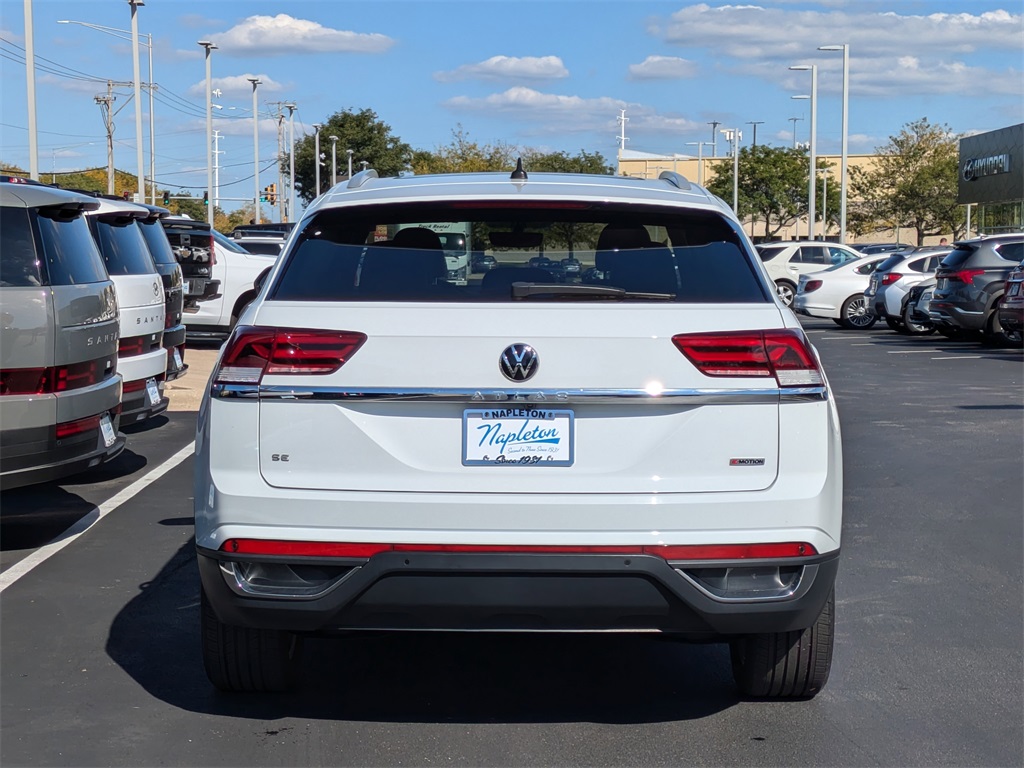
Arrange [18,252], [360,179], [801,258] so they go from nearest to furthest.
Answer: [360,179] < [18,252] < [801,258]

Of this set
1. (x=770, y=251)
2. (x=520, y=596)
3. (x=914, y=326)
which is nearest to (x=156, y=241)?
(x=520, y=596)

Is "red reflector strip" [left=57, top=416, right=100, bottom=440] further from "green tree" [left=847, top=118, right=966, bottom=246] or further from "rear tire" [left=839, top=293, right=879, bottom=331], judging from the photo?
"green tree" [left=847, top=118, right=966, bottom=246]

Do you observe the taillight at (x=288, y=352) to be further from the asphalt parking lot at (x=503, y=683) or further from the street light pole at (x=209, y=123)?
the street light pole at (x=209, y=123)

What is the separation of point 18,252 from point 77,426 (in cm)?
95

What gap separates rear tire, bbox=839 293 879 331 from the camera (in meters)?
29.5

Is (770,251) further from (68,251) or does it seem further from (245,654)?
(245,654)

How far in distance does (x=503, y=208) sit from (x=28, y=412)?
11.2 feet

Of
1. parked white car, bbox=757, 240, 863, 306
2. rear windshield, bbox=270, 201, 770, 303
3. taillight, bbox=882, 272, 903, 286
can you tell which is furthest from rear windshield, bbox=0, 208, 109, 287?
parked white car, bbox=757, 240, 863, 306

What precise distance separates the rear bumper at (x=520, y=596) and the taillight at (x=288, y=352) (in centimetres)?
56

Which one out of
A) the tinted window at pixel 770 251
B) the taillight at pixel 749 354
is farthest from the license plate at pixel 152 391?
the tinted window at pixel 770 251

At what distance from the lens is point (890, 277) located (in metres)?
26.8

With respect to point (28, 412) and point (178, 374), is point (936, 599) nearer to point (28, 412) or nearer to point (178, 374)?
point (28, 412)

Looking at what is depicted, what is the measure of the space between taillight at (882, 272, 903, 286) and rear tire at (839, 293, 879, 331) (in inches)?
95.1

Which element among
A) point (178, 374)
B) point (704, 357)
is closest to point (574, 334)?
point (704, 357)
